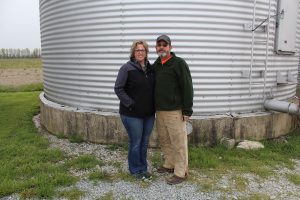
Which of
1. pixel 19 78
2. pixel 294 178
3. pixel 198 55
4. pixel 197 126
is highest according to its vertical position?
pixel 198 55

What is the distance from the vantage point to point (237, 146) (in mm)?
7109

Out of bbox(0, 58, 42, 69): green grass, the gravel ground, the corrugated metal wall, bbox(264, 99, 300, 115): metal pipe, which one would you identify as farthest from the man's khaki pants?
bbox(0, 58, 42, 69): green grass

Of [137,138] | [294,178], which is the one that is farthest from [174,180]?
[294,178]

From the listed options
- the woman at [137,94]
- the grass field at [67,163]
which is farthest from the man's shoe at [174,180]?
the woman at [137,94]

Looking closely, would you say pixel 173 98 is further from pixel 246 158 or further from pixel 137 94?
pixel 246 158

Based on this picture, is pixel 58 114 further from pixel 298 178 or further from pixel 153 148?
pixel 298 178

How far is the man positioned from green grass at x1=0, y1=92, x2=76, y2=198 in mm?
1623

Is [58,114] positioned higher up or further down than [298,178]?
higher up

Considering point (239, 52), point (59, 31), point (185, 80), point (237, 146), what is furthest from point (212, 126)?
point (59, 31)

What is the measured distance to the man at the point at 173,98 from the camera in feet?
16.6

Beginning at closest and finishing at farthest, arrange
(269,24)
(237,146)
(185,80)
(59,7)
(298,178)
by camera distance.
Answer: (185,80) → (298,178) → (237,146) → (269,24) → (59,7)

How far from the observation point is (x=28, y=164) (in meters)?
6.12

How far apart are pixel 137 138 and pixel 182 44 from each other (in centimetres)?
253

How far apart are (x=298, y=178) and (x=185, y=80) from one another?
2537mm
